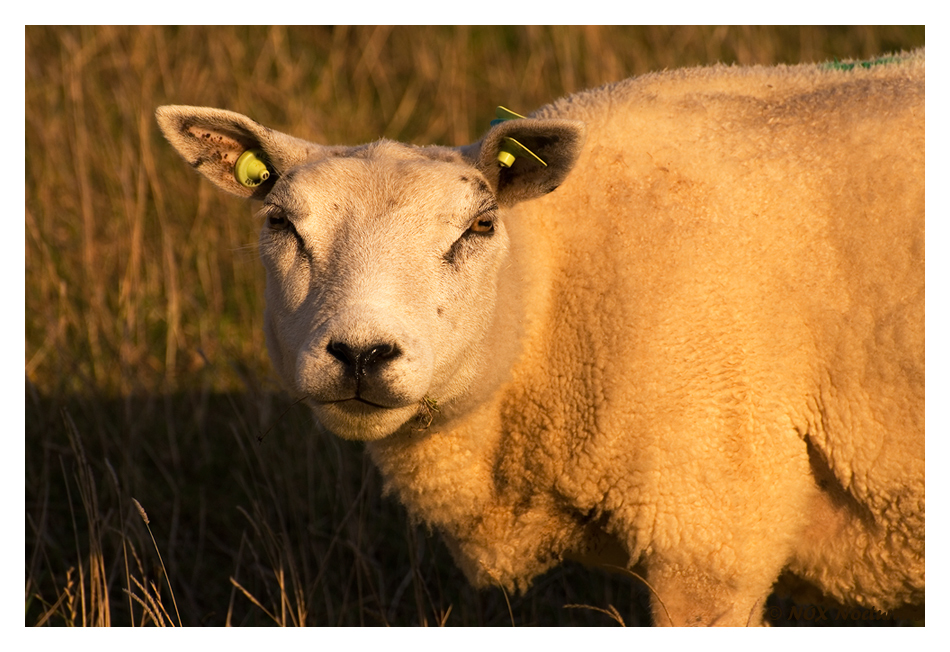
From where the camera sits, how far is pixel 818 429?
2.65 m

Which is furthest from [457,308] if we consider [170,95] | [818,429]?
[170,95]

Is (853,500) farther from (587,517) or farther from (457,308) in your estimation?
(457,308)

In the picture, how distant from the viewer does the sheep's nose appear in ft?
7.38

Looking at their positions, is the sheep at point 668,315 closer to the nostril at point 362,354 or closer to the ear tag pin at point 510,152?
the ear tag pin at point 510,152

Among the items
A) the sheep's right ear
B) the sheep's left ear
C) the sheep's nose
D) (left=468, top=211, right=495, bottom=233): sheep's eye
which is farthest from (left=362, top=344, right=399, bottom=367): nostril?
the sheep's right ear

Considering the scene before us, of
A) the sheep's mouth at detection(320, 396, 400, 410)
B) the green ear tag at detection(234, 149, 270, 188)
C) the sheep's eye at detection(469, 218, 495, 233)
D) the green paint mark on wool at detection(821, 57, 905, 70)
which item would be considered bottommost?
the sheep's mouth at detection(320, 396, 400, 410)

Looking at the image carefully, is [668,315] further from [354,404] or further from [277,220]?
[277,220]

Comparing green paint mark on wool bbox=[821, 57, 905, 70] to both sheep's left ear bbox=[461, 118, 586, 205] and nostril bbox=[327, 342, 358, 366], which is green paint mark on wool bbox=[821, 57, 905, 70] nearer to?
sheep's left ear bbox=[461, 118, 586, 205]

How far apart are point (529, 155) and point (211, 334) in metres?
3.70

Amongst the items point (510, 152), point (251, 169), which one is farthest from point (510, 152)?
point (251, 169)

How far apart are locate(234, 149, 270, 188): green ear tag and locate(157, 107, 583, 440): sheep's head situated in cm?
1

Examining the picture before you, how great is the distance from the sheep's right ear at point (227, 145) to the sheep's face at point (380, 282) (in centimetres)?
15

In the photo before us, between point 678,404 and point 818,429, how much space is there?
425 mm

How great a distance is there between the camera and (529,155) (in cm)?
271
